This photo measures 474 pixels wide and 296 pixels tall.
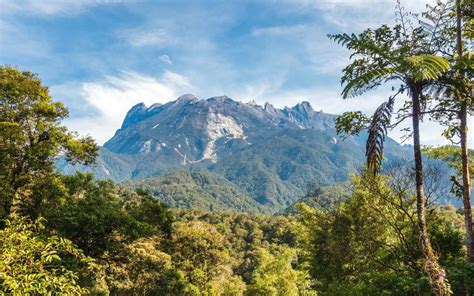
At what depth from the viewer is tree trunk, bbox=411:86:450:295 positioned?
592 centimetres

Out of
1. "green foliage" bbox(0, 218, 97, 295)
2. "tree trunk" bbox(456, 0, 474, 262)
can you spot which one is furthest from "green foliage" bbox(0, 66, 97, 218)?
"tree trunk" bbox(456, 0, 474, 262)

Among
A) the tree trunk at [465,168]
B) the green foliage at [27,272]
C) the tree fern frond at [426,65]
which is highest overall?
the tree fern frond at [426,65]

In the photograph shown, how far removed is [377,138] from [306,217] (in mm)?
10548

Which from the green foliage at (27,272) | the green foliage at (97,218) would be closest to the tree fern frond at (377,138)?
the green foliage at (27,272)

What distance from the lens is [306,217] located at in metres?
16.8

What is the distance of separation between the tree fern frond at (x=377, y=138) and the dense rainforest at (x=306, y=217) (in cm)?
2

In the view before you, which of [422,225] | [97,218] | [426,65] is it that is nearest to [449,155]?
[422,225]

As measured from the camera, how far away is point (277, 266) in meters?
31.5

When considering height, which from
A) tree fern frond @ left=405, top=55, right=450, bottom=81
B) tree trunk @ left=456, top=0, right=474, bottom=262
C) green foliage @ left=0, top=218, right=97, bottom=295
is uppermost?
tree fern frond @ left=405, top=55, right=450, bottom=81

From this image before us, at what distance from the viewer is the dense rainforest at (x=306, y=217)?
626 cm

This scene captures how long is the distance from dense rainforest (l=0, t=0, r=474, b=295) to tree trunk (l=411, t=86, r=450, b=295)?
0.02 m

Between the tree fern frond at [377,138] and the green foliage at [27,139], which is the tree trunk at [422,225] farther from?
the green foliage at [27,139]

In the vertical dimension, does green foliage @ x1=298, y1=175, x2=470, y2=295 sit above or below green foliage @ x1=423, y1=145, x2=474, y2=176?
below

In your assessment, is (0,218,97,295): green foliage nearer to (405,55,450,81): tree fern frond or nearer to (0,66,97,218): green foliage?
(405,55,450,81): tree fern frond
